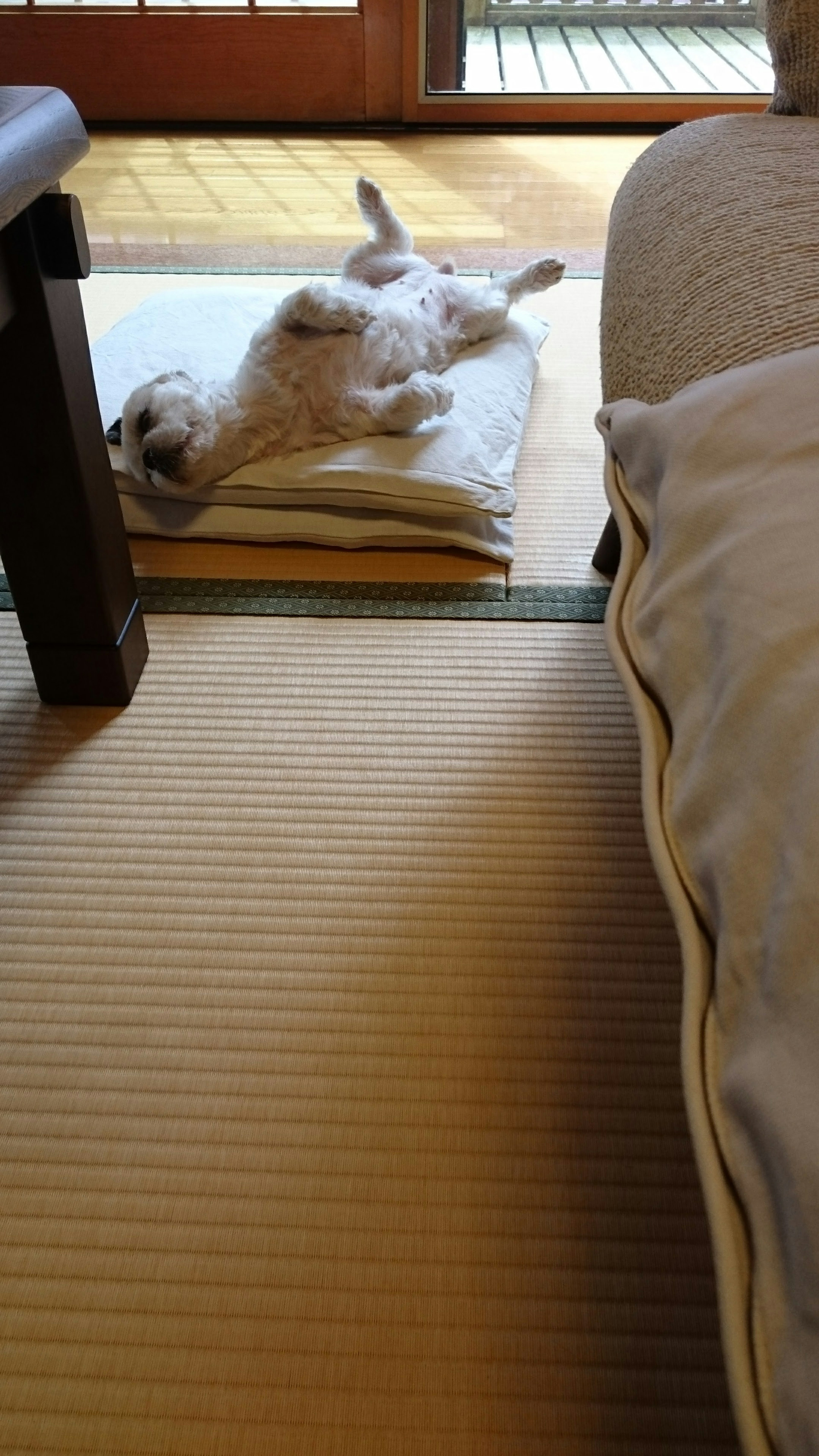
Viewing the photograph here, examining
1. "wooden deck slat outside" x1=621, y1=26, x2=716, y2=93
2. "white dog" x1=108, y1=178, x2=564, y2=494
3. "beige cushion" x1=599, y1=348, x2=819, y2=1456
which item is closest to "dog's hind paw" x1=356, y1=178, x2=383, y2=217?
"white dog" x1=108, y1=178, x2=564, y2=494

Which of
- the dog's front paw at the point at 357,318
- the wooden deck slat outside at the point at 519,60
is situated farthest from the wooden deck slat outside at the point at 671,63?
the dog's front paw at the point at 357,318

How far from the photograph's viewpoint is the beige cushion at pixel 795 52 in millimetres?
1162

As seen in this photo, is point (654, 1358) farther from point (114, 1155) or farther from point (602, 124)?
point (602, 124)

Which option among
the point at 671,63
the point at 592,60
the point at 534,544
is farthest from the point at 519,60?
the point at 534,544

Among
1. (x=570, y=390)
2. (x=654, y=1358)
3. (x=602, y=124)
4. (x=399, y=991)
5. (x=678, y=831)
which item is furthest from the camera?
(x=602, y=124)

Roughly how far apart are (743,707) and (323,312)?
124 centimetres

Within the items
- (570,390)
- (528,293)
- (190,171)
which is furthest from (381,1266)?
(190,171)

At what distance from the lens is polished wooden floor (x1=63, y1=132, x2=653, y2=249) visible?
2.54 metres

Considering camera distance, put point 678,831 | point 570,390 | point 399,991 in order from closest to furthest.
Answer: point 678,831 → point 399,991 → point 570,390

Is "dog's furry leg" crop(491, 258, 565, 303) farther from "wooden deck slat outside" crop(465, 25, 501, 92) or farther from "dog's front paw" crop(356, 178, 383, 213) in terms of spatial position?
"wooden deck slat outside" crop(465, 25, 501, 92)

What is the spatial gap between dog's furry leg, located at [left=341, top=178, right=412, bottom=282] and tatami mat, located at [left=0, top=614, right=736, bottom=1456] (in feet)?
3.30

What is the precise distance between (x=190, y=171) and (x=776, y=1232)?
3.13 meters

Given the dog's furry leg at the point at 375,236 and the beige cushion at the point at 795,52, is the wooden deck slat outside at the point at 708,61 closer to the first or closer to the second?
the dog's furry leg at the point at 375,236

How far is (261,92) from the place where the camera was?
2994 millimetres
